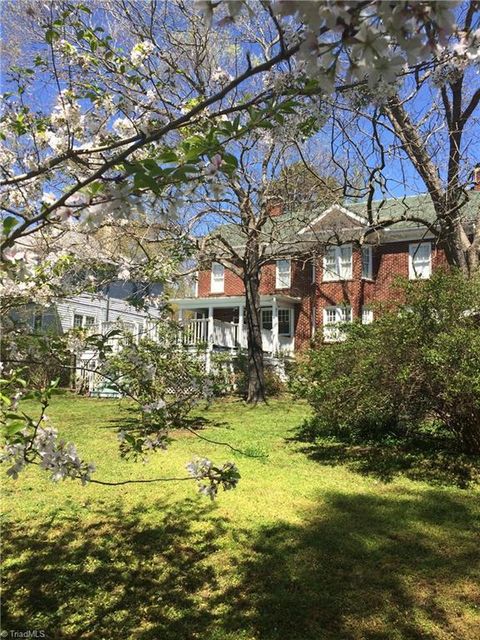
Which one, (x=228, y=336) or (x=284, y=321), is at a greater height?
(x=284, y=321)

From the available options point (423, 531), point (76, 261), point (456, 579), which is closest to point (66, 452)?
point (76, 261)

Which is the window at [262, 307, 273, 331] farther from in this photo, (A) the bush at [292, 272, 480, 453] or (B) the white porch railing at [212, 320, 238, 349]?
(A) the bush at [292, 272, 480, 453]

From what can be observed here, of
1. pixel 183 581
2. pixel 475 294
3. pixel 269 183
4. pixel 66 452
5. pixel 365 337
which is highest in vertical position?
pixel 269 183

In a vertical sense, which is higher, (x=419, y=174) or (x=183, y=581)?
(x=419, y=174)

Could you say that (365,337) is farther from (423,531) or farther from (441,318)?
(423,531)

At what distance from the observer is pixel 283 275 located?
74.6ft

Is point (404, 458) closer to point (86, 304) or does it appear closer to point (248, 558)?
point (248, 558)

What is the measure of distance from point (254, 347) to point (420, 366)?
8159mm

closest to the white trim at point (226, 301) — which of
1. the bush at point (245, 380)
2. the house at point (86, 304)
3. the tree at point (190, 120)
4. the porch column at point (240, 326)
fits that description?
the porch column at point (240, 326)

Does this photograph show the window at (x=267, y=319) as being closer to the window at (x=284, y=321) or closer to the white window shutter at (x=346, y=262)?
the window at (x=284, y=321)

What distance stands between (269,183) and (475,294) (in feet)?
22.1

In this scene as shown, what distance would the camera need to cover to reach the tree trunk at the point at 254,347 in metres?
13.4

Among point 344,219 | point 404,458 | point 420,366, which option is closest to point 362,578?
point 420,366

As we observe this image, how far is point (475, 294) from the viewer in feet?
19.9
